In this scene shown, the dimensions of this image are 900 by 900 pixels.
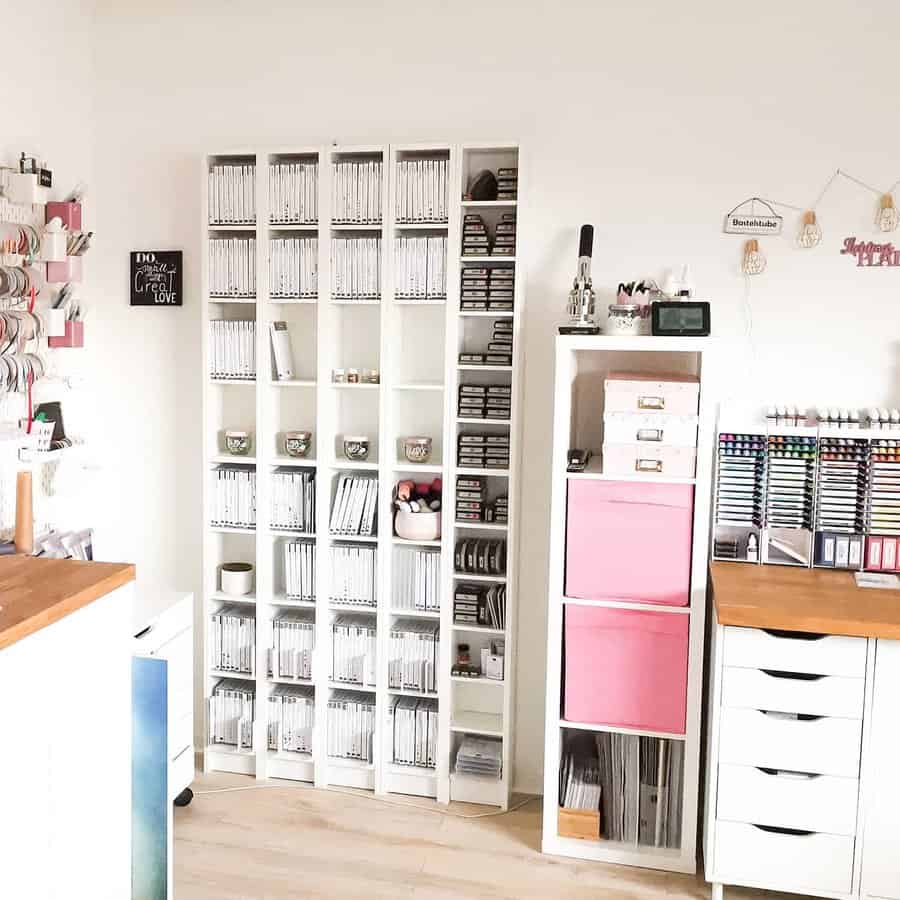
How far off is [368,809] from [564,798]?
69 centimetres

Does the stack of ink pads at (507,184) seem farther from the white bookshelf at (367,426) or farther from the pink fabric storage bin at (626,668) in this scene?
the pink fabric storage bin at (626,668)

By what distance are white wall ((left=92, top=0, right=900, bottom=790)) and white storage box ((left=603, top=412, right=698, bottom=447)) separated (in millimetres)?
448

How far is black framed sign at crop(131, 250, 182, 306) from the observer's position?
3.57 m

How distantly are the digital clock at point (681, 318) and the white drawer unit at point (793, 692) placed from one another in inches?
38.8

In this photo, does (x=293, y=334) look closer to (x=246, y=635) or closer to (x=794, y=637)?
(x=246, y=635)

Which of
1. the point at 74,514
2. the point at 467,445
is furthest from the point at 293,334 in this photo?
the point at 74,514

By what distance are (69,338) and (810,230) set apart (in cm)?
249

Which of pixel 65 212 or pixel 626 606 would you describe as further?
pixel 65 212

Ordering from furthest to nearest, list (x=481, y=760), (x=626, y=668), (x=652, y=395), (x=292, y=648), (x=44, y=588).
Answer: (x=292, y=648)
(x=481, y=760)
(x=626, y=668)
(x=652, y=395)
(x=44, y=588)

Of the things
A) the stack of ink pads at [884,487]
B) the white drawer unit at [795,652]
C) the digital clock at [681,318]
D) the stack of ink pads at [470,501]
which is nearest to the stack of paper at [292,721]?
the stack of ink pads at [470,501]

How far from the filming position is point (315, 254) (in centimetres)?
333

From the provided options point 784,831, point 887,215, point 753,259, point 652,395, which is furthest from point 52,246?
point 784,831

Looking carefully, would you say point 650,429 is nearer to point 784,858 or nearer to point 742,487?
point 742,487

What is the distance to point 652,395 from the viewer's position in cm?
289
